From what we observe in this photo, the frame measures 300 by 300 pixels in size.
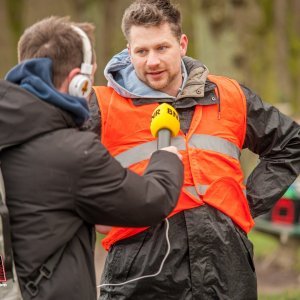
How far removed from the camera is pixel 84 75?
12.8 feet

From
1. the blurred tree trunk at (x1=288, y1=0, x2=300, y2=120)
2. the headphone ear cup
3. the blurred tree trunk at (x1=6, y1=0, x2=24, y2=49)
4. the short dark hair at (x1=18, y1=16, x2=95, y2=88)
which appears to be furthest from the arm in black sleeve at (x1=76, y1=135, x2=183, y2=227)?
the blurred tree trunk at (x1=288, y1=0, x2=300, y2=120)

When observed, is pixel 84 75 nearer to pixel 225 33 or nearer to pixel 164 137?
pixel 164 137

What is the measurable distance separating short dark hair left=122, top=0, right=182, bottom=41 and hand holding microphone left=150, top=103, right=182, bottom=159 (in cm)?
62

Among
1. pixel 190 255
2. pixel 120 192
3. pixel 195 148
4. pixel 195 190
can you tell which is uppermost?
pixel 120 192

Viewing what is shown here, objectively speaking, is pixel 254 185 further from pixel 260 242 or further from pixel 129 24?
pixel 260 242

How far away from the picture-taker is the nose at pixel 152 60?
189 inches

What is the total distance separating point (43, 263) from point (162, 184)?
1.96 feet

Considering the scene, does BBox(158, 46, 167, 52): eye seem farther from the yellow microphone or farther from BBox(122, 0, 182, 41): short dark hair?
the yellow microphone

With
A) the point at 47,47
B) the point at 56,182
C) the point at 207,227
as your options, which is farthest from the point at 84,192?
the point at 207,227

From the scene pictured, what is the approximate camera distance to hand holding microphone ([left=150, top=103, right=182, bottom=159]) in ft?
14.4

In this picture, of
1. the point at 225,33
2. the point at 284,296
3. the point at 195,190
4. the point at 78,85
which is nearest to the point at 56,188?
the point at 78,85

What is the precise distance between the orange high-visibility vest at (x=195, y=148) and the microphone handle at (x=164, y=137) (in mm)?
360

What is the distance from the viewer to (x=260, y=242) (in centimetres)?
1256

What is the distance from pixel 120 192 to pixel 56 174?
0.90 feet
